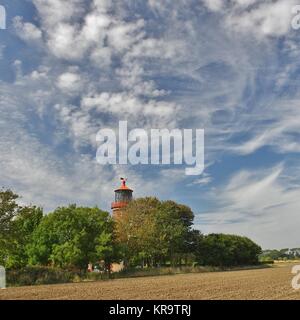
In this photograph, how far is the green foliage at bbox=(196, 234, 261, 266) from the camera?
80.6m

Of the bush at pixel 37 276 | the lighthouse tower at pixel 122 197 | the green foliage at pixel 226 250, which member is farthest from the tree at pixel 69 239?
the green foliage at pixel 226 250

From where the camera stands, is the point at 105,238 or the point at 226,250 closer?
the point at 105,238

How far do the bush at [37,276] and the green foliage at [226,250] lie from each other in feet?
122

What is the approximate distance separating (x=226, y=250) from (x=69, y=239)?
4360cm

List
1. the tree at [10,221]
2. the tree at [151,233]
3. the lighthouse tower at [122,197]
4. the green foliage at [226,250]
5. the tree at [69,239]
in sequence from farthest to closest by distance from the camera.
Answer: the green foliage at [226,250], the lighthouse tower at [122,197], the tree at [151,233], the tree at [69,239], the tree at [10,221]

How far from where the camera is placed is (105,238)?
52.5 metres

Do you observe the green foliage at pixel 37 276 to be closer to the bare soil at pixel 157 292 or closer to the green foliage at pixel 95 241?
the green foliage at pixel 95 241

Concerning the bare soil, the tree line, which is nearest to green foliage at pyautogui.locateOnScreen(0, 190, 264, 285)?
the tree line

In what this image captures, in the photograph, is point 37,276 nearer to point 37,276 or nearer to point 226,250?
point 37,276

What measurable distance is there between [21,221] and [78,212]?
40.9 ft

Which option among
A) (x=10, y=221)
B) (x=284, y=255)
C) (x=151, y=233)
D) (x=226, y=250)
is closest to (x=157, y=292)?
(x=10, y=221)

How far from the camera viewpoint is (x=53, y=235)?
51219mm

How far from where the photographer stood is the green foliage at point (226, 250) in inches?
3172

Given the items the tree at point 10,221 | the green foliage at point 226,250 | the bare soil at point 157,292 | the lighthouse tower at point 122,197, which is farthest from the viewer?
the green foliage at point 226,250
